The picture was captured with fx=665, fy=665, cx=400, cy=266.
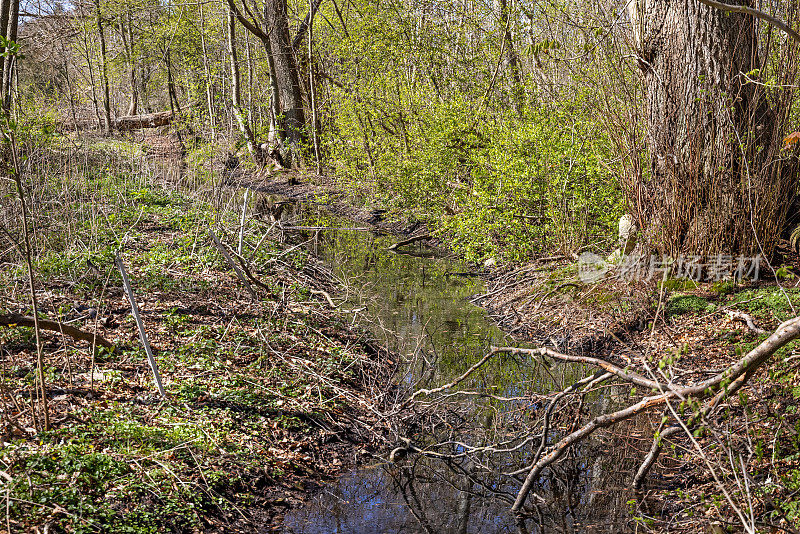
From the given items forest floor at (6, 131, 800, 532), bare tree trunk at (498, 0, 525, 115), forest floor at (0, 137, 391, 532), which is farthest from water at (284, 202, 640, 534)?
bare tree trunk at (498, 0, 525, 115)

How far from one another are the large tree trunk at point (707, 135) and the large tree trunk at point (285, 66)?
13106 mm

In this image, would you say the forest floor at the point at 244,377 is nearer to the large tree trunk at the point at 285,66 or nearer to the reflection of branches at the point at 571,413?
the reflection of branches at the point at 571,413

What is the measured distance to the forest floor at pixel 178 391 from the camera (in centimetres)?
403

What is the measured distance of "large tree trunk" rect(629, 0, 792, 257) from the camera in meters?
7.24

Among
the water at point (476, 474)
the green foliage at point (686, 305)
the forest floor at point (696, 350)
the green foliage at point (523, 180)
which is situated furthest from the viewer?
the green foliage at point (523, 180)

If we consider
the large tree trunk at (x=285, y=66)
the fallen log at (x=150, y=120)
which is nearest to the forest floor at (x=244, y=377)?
the large tree trunk at (x=285, y=66)

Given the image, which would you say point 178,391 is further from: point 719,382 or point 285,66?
point 285,66

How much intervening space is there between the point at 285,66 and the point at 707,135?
1553 cm

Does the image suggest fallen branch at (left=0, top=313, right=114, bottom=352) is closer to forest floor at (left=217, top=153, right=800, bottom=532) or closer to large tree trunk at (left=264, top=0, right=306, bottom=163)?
forest floor at (left=217, top=153, right=800, bottom=532)

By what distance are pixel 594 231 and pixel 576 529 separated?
19.4ft

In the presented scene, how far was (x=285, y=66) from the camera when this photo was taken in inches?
806

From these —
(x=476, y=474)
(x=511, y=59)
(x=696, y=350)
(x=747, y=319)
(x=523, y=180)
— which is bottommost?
(x=476, y=474)

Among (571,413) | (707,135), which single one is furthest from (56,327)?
(707,135)

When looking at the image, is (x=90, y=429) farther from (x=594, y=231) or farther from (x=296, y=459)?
(x=594, y=231)
